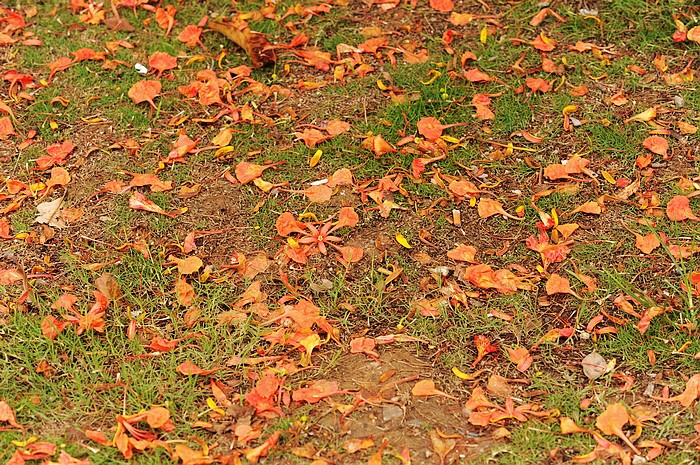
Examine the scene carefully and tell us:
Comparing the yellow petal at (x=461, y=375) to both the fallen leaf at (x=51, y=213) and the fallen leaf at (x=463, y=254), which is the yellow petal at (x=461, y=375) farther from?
the fallen leaf at (x=51, y=213)

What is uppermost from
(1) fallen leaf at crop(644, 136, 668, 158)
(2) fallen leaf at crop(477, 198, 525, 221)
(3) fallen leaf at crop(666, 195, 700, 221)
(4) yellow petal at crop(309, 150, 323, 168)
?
(1) fallen leaf at crop(644, 136, 668, 158)

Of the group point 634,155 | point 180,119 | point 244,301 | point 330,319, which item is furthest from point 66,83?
point 634,155

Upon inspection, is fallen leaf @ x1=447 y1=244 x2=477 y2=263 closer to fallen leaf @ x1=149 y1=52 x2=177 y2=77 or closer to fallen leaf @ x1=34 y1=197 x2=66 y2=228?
fallen leaf @ x1=34 y1=197 x2=66 y2=228

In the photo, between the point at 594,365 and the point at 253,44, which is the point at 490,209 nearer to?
the point at 594,365

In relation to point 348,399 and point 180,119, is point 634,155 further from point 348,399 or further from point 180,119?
point 180,119

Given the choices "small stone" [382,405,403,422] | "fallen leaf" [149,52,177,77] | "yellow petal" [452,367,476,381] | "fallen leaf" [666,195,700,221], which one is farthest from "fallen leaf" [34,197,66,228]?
"fallen leaf" [666,195,700,221]

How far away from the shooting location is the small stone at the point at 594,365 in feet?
11.3

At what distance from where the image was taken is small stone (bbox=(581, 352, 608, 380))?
136 inches

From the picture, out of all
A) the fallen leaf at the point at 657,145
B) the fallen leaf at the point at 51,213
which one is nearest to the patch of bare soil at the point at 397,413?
the fallen leaf at the point at 51,213

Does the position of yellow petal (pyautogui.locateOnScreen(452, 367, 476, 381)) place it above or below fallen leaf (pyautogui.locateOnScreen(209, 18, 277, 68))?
below

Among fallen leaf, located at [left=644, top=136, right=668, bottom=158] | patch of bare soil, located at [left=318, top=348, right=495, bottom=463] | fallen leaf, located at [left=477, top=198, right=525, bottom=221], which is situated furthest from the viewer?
fallen leaf, located at [left=644, top=136, right=668, bottom=158]

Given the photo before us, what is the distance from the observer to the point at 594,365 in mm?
3471

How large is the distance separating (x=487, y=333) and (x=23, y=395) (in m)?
1.83

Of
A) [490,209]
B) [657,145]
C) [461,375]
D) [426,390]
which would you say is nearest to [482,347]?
[461,375]
